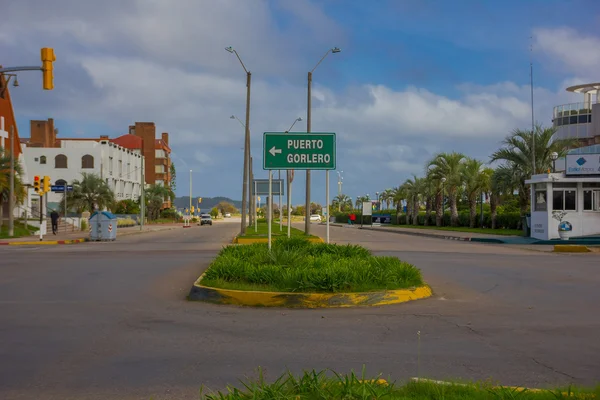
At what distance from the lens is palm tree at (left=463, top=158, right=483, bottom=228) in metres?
58.0

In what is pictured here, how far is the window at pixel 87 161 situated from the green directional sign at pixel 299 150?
2781 inches

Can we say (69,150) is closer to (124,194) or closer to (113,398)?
(124,194)

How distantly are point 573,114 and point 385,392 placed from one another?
304 feet

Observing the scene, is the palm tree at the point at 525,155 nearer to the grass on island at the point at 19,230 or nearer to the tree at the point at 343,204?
the grass on island at the point at 19,230

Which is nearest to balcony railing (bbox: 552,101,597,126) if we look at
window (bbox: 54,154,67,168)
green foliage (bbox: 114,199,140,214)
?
green foliage (bbox: 114,199,140,214)

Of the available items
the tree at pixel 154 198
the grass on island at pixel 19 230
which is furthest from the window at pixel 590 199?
the tree at pixel 154 198

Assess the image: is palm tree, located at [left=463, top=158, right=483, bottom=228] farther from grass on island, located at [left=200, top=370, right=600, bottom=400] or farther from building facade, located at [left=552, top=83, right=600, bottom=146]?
grass on island, located at [left=200, top=370, right=600, bottom=400]

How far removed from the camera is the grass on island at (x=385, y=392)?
5121 millimetres

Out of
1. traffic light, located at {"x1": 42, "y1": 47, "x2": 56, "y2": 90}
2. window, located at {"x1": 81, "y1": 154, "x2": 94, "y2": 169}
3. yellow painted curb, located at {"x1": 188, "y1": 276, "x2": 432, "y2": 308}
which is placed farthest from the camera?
window, located at {"x1": 81, "y1": 154, "x2": 94, "y2": 169}

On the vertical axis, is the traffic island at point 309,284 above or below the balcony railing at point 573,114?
below

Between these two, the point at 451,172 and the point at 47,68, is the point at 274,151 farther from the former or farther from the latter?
the point at 451,172

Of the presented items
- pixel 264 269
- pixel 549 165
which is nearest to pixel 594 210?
pixel 549 165

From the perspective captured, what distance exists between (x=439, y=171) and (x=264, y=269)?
52.3 m

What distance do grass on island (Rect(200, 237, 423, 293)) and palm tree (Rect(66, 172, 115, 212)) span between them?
5800cm
